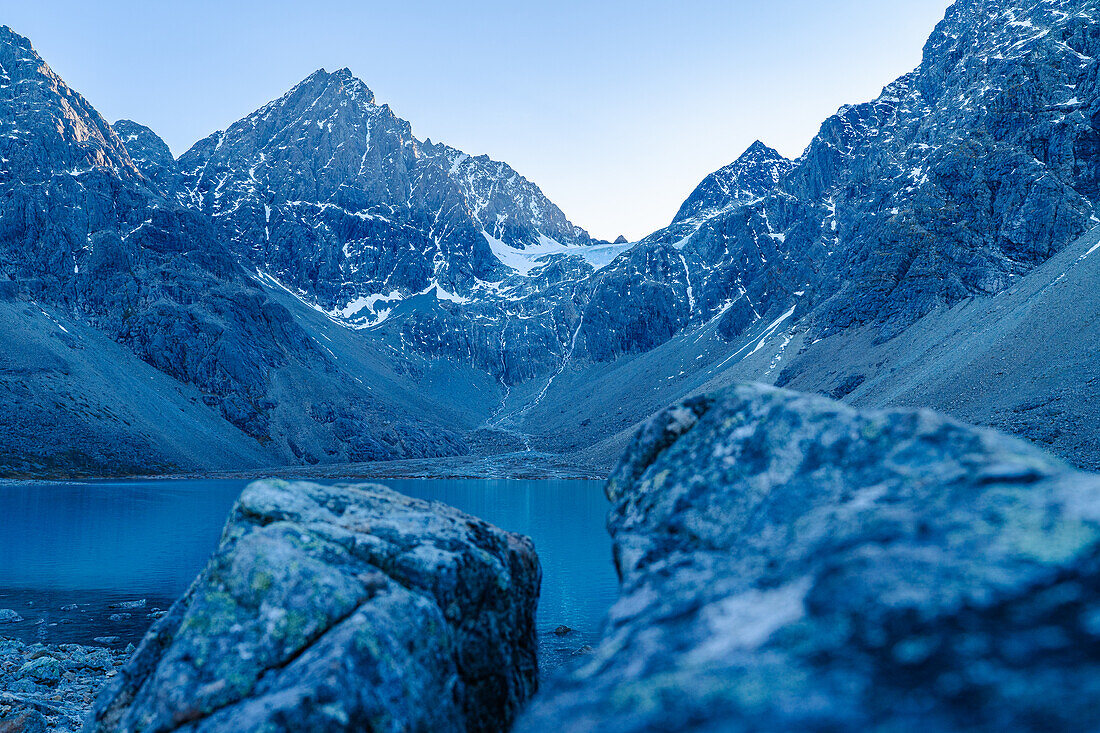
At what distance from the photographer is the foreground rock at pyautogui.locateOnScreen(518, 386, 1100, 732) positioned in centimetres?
293

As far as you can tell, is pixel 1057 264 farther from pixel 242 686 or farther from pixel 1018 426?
pixel 242 686

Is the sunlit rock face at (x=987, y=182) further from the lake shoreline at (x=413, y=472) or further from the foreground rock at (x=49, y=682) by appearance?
the foreground rock at (x=49, y=682)

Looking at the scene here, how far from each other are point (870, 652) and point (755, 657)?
0.57 metres

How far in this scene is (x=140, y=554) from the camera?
49.1 metres

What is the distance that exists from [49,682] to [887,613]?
25645 mm

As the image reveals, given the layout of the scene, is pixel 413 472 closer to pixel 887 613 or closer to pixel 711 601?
pixel 711 601

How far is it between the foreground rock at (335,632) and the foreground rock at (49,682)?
10534mm

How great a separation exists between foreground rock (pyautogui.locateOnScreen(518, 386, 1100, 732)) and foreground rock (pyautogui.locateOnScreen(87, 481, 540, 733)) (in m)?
2.21

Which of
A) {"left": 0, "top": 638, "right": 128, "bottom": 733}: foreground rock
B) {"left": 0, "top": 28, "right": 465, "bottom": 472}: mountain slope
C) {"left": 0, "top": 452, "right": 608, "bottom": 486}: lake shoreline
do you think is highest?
{"left": 0, "top": 28, "right": 465, "bottom": 472}: mountain slope

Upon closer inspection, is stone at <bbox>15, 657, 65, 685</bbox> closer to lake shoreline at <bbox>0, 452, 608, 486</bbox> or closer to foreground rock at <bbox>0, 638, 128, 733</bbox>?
foreground rock at <bbox>0, 638, 128, 733</bbox>

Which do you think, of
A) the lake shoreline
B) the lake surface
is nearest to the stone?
the lake surface

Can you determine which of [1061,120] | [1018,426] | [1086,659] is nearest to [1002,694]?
[1086,659]

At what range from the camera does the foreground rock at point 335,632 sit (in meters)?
5.72

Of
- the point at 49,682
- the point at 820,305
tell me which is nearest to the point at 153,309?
the point at 820,305
